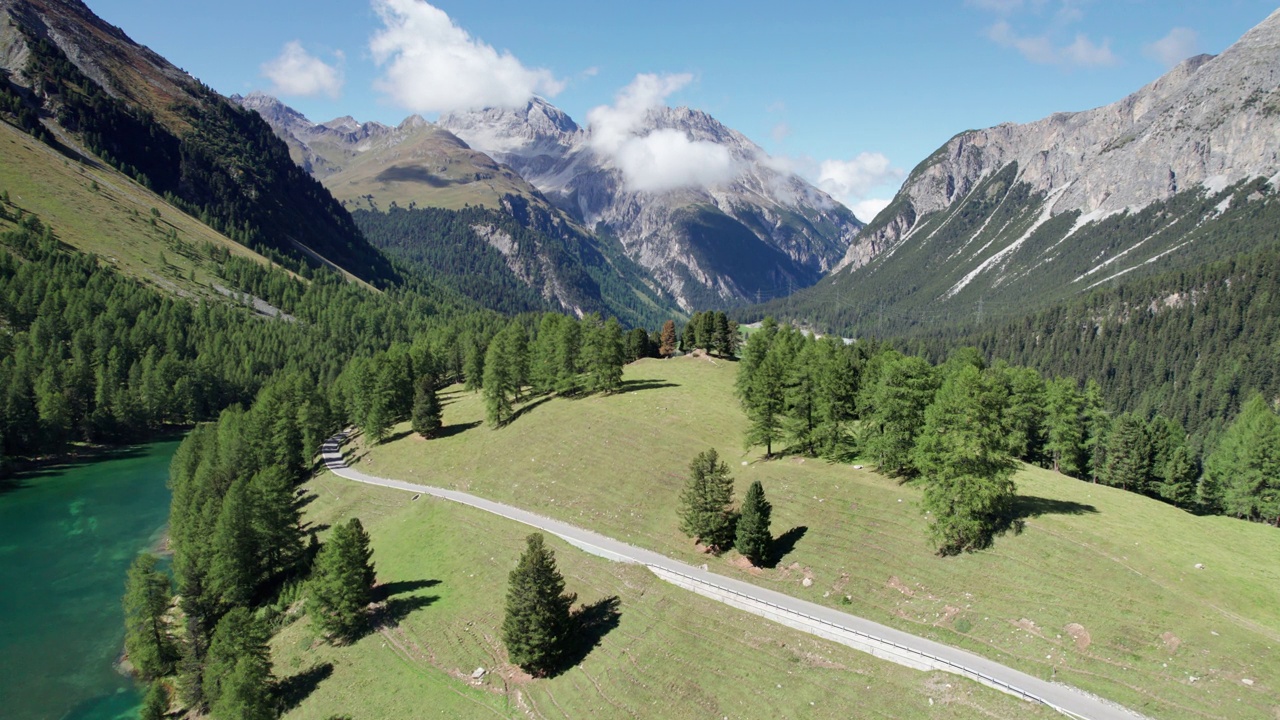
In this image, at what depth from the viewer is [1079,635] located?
3550cm

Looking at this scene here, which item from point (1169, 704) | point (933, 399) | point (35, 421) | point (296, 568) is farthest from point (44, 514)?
point (1169, 704)

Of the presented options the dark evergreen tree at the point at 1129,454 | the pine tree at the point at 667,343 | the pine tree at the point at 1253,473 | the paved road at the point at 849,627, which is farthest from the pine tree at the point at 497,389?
the pine tree at the point at 1253,473

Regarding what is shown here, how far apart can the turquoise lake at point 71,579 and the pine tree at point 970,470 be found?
65.4 m

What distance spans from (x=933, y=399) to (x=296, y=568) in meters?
66.3

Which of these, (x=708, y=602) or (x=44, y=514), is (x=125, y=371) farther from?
(x=708, y=602)

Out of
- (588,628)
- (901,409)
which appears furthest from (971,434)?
(588,628)

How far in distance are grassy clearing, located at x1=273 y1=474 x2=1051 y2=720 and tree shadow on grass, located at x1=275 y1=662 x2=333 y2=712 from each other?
0.15 metres

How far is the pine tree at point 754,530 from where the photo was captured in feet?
160

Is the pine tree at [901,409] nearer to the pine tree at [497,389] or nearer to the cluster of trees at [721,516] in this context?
the cluster of trees at [721,516]

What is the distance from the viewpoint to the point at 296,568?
67375mm

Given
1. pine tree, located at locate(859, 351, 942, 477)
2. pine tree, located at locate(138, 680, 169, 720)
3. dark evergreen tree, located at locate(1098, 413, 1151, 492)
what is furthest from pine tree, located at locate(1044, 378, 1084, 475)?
pine tree, located at locate(138, 680, 169, 720)

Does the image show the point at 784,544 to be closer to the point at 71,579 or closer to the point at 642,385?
the point at 642,385

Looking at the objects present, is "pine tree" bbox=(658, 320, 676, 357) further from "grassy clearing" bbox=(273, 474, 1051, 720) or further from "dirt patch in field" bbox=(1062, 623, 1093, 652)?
"dirt patch in field" bbox=(1062, 623, 1093, 652)

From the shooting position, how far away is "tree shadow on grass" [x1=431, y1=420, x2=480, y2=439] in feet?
305
